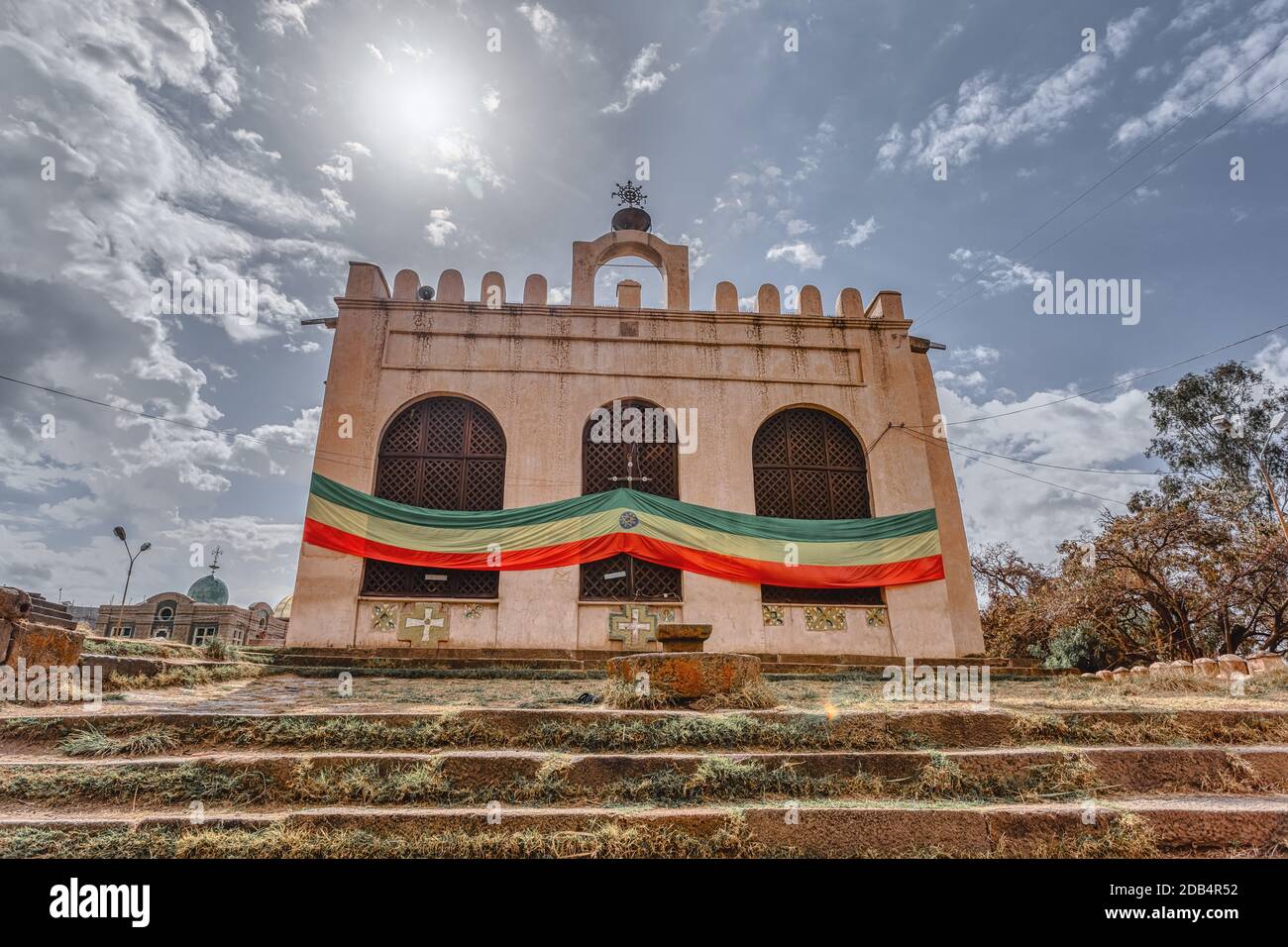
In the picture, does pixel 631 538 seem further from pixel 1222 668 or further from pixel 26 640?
pixel 1222 668

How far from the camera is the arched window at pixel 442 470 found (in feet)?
37.1

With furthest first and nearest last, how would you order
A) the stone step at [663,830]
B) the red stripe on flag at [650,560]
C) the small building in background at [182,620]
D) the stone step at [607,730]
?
the small building in background at [182,620] → the red stripe on flag at [650,560] → the stone step at [607,730] → the stone step at [663,830]

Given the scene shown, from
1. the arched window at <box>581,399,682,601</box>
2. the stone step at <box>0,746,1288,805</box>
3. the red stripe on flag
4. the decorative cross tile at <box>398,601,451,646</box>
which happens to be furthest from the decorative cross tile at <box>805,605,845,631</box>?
the stone step at <box>0,746,1288,805</box>

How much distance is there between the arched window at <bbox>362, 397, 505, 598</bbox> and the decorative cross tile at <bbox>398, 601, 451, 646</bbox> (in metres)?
0.32

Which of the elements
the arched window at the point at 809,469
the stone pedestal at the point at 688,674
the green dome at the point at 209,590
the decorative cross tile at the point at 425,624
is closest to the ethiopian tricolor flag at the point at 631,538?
the arched window at the point at 809,469

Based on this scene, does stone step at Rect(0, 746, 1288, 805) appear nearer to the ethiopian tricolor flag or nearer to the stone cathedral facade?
the stone cathedral facade

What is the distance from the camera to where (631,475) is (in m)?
12.2

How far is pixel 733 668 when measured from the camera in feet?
19.6

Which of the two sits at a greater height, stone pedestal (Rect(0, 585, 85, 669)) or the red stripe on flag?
the red stripe on flag

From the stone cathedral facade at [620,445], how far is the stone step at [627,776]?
20.4ft

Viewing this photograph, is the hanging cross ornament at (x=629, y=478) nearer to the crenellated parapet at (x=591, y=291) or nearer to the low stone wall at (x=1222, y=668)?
the crenellated parapet at (x=591, y=291)

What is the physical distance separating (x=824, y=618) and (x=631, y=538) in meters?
3.52

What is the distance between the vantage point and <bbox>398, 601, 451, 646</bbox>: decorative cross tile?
1084 cm

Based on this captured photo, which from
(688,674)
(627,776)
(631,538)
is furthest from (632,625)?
(627,776)
